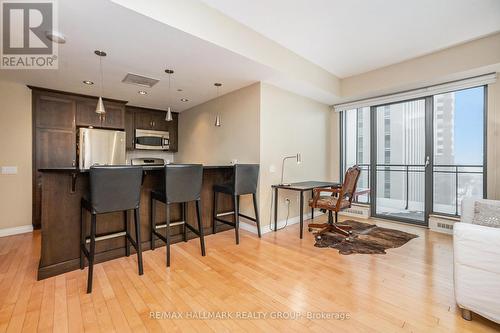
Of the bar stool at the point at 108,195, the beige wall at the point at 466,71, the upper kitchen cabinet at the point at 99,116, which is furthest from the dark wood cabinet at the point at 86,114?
the beige wall at the point at 466,71

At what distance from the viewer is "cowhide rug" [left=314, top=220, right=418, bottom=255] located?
281 cm

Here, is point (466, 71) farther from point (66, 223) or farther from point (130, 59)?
point (66, 223)

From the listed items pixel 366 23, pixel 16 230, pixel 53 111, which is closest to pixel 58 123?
pixel 53 111

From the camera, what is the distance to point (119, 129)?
4598 mm

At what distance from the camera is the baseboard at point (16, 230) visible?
3.33 m

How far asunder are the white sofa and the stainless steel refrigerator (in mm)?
5067

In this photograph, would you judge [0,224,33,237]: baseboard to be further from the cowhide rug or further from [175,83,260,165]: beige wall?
the cowhide rug

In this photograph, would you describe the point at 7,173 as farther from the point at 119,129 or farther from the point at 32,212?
the point at 119,129

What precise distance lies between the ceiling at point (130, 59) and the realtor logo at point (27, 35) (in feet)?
0.35

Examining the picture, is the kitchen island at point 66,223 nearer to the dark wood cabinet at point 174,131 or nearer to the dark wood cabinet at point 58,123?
the dark wood cabinet at point 58,123

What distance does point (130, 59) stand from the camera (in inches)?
107

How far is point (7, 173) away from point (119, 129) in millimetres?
1794

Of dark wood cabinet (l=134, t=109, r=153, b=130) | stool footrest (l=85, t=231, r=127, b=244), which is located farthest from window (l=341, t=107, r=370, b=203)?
dark wood cabinet (l=134, t=109, r=153, b=130)

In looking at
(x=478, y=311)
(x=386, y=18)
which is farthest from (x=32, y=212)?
(x=386, y=18)
